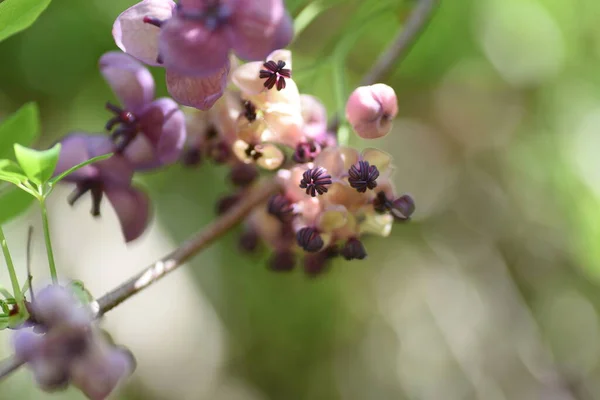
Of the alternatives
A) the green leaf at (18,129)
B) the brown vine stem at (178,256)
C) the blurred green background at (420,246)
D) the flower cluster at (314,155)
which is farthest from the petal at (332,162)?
the blurred green background at (420,246)

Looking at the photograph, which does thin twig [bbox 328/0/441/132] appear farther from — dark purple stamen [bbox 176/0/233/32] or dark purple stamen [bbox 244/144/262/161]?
dark purple stamen [bbox 176/0/233/32]

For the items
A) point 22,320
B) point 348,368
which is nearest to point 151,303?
point 348,368

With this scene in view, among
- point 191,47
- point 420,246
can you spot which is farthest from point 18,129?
point 420,246

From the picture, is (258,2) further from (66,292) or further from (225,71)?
(66,292)

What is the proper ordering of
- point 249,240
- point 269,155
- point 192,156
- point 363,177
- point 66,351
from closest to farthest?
point 66,351 < point 363,177 < point 269,155 < point 192,156 < point 249,240

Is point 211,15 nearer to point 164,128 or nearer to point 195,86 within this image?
point 195,86

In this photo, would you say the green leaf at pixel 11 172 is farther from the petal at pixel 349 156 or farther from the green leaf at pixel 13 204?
the petal at pixel 349 156

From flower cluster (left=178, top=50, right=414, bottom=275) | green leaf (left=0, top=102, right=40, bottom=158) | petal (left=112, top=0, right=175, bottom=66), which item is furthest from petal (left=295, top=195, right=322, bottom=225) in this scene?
green leaf (left=0, top=102, right=40, bottom=158)
